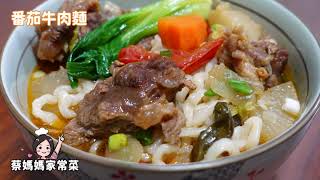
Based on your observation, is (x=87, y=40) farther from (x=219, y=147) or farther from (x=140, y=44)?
(x=219, y=147)

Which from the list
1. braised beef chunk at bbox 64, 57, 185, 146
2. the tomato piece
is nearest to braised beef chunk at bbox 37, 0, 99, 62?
the tomato piece

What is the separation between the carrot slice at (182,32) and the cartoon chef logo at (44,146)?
2.38 feet

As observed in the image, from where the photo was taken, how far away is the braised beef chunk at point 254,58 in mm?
1828

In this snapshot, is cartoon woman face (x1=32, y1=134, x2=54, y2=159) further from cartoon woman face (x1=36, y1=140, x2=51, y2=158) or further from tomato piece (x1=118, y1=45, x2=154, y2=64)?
tomato piece (x1=118, y1=45, x2=154, y2=64)

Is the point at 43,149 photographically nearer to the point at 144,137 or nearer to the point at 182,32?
the point at 144,137

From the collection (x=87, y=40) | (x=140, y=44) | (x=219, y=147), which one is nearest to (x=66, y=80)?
(x=87, y=40)

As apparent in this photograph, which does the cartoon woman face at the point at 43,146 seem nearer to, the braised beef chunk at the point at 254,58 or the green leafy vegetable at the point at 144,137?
the green leafy vegetable at the point at 144,137

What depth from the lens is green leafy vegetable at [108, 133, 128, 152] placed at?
4.95 ft

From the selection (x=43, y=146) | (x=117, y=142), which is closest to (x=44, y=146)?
(x=43, y=146)

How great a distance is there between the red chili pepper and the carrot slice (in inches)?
2.6

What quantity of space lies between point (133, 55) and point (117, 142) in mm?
507

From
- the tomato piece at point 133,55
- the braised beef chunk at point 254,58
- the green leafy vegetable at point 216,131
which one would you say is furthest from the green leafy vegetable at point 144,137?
the braised beef chunk at point 254,58

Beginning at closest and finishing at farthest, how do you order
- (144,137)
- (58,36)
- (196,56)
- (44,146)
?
(44,146), (144,137), (196,56), (58,36)

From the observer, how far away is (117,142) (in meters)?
1.51
